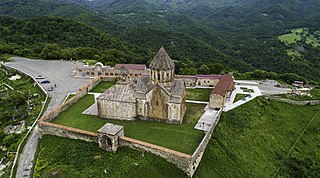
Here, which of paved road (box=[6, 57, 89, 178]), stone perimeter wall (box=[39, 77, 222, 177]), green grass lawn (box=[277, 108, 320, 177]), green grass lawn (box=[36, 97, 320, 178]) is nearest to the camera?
stone perimeter wall (box=[39, 77, 222, 177])

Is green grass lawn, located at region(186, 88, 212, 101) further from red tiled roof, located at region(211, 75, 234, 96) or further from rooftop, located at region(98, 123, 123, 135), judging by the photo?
rooftop, located at region(98, 123, 123, 135)

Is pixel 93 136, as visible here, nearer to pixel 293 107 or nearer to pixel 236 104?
pixel 236 104

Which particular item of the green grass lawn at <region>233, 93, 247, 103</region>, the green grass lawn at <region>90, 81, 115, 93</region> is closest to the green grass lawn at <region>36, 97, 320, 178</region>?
the green grass lawn at <region>233, 93, 247, 103</region>

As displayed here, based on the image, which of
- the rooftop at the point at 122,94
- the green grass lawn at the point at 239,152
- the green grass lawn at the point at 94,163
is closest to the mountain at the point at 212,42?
the green grass lawn at the point at 239,152

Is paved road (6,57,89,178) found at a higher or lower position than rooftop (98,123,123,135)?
lower

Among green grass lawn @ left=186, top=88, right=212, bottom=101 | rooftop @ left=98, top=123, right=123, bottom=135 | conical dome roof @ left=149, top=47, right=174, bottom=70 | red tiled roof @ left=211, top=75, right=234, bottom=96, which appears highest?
conical dome roof @ left=149, top=47, right=174, bottom=70

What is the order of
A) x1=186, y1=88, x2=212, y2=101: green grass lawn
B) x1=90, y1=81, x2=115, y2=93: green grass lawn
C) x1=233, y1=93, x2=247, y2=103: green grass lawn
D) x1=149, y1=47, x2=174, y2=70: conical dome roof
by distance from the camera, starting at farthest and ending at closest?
x1=90, y1=81, x2=115, y2=93: green grass lawn, x1=233, y1=93, x2=247, y2=103: green grass lawn, x1=186, y1=88, x2=212, y2=101: green grass lawn, x1=149, y1=47, x2=174, y2=70: conical dome roof

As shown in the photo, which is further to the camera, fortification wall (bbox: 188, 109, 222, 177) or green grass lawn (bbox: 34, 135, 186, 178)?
fortification wall (bbox: 188, 109, 222, 177)
